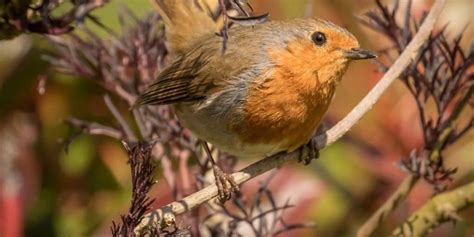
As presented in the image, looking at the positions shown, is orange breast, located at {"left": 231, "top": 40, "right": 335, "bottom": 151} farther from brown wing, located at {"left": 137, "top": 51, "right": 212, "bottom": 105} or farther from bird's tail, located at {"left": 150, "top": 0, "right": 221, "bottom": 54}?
bird's tail, located at {"left": 150, "top": 0, "right": 221, "bottom": 54}

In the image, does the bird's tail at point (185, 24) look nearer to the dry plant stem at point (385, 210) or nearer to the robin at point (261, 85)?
the robin at point (261, 85)

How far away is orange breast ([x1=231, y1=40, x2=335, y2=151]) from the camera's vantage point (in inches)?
80.8

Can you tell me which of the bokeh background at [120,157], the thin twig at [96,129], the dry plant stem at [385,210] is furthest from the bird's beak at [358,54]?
the thin twig at [96,129]

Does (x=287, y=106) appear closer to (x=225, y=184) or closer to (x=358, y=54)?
(x=358, y=54)

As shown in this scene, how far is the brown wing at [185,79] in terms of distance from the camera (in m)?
2.12

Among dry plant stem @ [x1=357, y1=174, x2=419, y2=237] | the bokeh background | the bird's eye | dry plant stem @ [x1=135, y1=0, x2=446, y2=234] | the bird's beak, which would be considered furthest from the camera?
the bokeh background

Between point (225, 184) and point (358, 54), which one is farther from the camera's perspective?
point (358, 54)

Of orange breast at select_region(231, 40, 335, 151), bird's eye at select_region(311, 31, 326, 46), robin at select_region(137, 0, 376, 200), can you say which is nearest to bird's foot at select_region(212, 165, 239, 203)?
robin at select_region(137, 0, 376, 200)

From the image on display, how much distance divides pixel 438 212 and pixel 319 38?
51cm

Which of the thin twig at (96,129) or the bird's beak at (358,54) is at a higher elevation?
the thin twig at (96,129)

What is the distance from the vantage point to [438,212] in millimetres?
1790

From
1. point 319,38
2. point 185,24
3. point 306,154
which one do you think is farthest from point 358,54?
point 185,24

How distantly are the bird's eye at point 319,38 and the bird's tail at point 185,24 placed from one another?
0.28 metres


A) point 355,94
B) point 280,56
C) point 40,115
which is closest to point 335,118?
point 355,94
